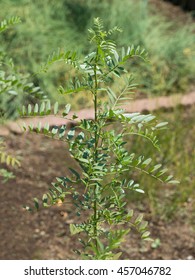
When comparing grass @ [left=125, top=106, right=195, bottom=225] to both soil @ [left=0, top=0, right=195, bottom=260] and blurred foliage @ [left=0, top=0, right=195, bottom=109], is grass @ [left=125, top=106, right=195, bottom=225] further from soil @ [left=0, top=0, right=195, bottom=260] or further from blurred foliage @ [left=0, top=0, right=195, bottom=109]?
blurred foliage @ [left=0, top=0, right=195, bottom=109]

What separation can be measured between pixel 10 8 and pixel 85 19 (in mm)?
900

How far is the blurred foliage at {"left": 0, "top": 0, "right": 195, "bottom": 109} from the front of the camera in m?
5.61

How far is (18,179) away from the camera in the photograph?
4480mm

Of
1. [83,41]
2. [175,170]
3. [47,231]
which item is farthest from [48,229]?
[83,41]

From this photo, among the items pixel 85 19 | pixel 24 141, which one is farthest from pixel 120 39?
pixel 24 141

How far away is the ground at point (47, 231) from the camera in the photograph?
3.76 meters

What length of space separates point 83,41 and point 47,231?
99.7 inches

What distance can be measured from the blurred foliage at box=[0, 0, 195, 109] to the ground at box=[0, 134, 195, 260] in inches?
47.0

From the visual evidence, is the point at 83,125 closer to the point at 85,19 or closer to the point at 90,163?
the point at 90,163

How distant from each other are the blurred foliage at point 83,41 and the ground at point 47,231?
1.19 m

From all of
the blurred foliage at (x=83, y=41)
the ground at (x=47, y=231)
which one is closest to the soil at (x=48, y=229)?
the ground at (x=47, y=231)

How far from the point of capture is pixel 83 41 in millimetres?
6047

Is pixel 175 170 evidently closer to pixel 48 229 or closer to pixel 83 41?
pixel 48 229

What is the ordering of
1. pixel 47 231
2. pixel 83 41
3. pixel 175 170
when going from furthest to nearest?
pixel 83 41 → pixel 175 170 → pixel 47 231
